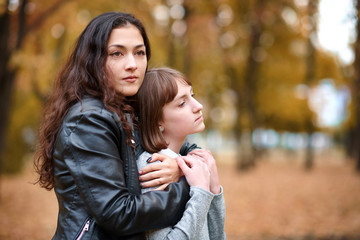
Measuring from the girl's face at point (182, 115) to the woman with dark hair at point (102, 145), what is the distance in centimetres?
22

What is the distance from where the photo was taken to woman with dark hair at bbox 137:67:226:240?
2.01 m

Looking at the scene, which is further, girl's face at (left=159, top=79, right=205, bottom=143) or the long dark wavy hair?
girl's face at (left=159, top=79, right=205, bottom=143)

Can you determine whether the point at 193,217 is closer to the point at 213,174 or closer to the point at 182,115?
the point at 213,174

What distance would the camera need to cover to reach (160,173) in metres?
1.90

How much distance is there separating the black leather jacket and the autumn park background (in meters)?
3.67

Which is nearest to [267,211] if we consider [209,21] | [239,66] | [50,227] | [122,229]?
[50,227]

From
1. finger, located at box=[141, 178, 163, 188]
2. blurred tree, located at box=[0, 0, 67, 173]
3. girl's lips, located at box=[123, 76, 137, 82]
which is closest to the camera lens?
finger, located at box=[141, 178, 163, 188]

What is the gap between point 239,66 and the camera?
17172mm

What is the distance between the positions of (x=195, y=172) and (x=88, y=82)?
77 cm

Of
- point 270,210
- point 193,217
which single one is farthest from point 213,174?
point 270,210

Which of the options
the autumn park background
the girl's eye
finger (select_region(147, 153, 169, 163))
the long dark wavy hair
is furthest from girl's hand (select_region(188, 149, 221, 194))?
the autumn park background

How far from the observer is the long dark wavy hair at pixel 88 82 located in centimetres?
190

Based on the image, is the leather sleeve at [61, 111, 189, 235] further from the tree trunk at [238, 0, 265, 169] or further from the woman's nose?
the tree trunk at [238, 0, 265, 169]

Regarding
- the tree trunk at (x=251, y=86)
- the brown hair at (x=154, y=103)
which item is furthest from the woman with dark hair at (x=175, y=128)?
the tree trunk at (x=251, y=86)
